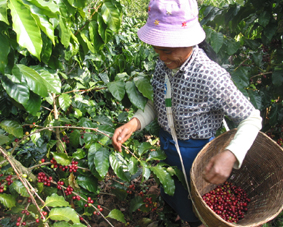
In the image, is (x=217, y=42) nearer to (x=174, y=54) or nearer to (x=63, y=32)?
(x=174, y=54)

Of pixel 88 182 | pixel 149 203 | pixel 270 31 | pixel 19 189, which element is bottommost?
pixel 149 203

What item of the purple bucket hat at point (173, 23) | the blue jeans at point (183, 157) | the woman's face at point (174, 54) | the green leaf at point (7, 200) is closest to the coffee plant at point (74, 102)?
the green leaf at point (7, 200)

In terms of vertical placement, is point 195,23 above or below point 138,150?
above

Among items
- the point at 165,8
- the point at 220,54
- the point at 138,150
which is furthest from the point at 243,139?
the point at 220,54

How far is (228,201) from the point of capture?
150 centimetres

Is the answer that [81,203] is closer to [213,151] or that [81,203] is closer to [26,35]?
[213,151]

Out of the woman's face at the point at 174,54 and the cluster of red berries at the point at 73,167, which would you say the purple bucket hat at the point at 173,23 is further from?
the cluster of red berries at the point at 73,167

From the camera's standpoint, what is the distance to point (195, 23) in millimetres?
1136

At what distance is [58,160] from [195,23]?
3.31 feet

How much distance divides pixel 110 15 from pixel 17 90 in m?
0.75

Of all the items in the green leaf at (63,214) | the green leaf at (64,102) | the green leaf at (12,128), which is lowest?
the green leaf at (63,214)

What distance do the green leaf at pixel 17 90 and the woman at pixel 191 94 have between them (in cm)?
49

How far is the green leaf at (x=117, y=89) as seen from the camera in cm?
141

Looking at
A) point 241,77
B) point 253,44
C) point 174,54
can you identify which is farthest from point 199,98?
point 253,44
